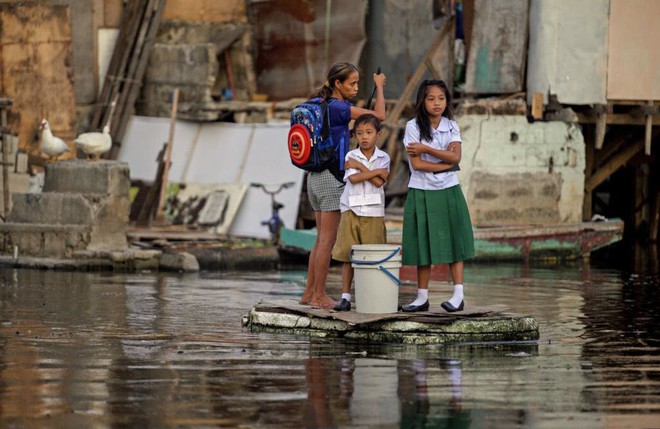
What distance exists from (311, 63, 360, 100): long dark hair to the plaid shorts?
0.59m

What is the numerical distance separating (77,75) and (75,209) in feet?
25.1

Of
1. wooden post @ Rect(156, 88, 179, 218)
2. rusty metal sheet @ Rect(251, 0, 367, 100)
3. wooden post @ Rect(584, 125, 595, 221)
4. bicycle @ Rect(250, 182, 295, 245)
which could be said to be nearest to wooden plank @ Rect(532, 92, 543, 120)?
wooden post @ Rect(584, 125, 595, 221)

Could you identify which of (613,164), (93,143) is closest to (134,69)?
(93,143)

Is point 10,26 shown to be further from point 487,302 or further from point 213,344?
point 213,344

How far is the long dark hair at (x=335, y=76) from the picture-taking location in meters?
11.0

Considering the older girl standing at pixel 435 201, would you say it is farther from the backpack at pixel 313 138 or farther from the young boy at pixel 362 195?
the backpack at pixel 313 138

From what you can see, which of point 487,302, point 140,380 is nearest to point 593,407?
point 140,380

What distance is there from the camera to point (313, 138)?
11.0 meters

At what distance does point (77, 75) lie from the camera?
26.0 meters

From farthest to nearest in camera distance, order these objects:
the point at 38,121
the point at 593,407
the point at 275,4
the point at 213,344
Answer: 1. the point at 275,4
2. the point at 38,121
3. the point at 213,344
4. the point at 593,407

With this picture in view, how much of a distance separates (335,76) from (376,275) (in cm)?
154

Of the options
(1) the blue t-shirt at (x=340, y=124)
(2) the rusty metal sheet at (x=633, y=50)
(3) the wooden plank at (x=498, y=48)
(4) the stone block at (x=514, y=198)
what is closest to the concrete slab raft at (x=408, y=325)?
(1) the blue t-shirt at (x=340, y=124)

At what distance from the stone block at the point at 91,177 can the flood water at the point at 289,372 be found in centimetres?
463

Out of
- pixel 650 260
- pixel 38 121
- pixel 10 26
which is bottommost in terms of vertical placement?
pixel 650 260
